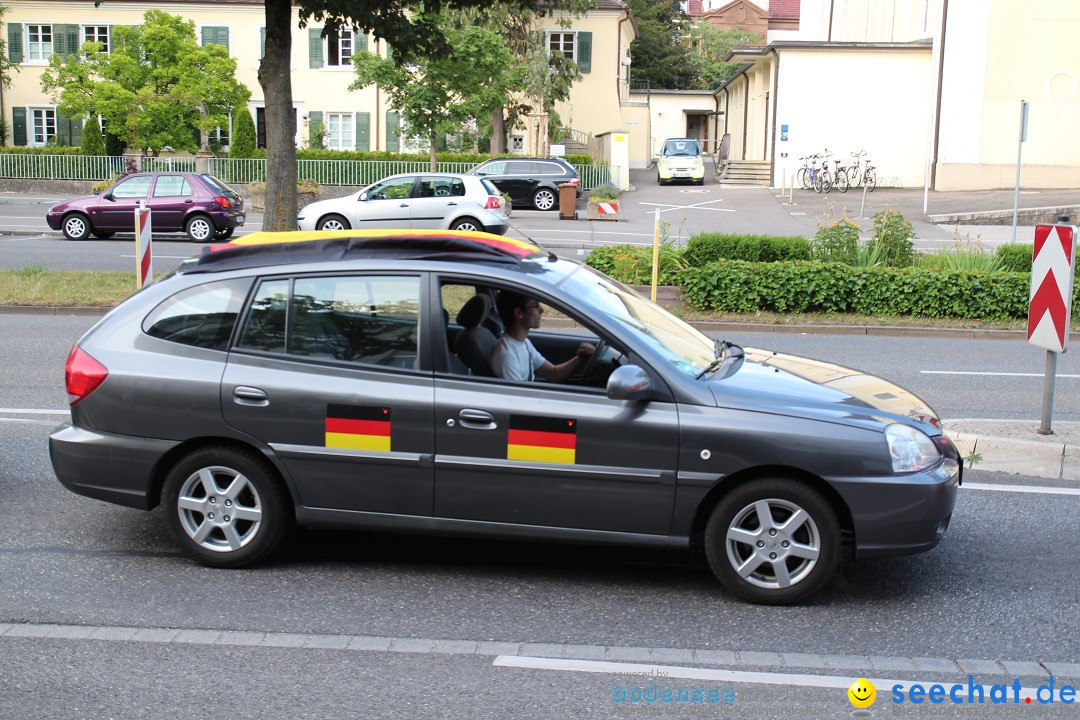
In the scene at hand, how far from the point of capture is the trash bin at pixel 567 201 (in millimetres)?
32000

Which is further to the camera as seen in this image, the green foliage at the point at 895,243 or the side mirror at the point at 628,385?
the green foliage at the point at 895,243

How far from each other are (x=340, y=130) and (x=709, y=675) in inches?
1757

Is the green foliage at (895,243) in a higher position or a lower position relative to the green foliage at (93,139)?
lower

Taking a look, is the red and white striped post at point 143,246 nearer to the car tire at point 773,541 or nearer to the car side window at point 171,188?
the car tire at point 773,541

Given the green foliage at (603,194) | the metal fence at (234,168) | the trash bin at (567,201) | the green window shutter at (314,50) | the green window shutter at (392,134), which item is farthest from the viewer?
the green window shutter at (392,134)

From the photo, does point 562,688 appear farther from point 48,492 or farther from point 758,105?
point 758,105

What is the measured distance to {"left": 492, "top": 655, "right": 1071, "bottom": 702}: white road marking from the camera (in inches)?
175

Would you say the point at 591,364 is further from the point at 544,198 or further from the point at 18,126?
the point at 18,126

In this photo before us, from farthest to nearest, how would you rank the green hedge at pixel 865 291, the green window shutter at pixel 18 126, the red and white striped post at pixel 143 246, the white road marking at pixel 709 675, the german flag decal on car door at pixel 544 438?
the green window shutter at pixel 18 126 < the green hedge at pixel 865 291 < the red and white striped post at pixel 143 246 < the german flag decal on car door at pixel 544 438 < the white road marking at pixel 709 675

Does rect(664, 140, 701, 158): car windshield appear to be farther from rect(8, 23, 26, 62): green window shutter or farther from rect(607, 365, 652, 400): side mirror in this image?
rect(607, 365, 652, 400): side mirror

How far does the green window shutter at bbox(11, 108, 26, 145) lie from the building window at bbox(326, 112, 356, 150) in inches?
489

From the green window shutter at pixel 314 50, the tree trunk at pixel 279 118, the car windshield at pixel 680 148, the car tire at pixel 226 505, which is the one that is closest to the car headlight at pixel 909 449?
the car tire at pixel 226 505

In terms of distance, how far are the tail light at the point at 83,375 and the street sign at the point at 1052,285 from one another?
5.68 m

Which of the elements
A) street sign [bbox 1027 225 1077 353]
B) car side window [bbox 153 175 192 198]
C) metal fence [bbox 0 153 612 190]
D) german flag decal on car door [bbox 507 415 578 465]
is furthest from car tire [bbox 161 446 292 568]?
metal fence [bbox 0 153 612 190]
